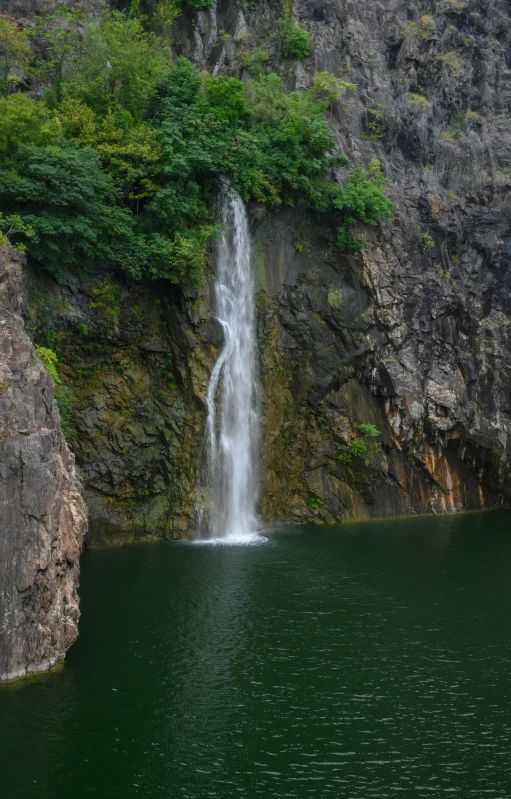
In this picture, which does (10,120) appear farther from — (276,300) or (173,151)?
(276,300)

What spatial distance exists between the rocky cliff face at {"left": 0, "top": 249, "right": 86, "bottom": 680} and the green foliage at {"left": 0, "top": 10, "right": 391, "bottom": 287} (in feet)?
22.8

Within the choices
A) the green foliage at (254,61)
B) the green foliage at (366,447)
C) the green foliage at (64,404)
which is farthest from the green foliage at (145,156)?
the green foliage at (366,447)

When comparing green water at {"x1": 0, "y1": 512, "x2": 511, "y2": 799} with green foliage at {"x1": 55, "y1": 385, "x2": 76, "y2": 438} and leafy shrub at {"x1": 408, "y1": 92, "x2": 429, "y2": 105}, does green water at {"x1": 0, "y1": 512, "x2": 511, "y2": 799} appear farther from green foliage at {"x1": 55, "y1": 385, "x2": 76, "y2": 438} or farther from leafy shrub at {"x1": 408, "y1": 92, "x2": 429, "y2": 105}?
leafy shrub at {"x1": 408, "y1": 92, "x2": 429, "y2": 105}

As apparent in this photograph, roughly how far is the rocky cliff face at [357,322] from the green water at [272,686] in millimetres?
4519

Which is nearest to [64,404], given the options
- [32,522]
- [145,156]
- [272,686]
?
[32,522]

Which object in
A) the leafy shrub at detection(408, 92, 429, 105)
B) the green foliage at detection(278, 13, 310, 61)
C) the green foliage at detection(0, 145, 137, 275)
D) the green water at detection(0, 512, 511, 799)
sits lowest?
the green water at detection(0, 512, 511, 799)

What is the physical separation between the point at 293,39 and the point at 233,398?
1510cm

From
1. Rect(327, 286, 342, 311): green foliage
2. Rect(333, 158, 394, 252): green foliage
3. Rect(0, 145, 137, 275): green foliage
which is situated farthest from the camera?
Rect(333, 158, 394, 252): green foliage

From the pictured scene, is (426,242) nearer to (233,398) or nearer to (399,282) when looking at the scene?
(399,282)

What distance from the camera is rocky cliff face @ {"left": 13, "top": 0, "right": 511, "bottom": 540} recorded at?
82.4 feet

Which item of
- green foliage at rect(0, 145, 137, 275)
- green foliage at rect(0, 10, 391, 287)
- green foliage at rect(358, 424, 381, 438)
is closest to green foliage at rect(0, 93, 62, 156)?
green foliage at rect(0, 10, 391, 287)

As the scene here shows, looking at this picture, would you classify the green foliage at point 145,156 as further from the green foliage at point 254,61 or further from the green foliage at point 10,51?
the green foliage at point 10,51

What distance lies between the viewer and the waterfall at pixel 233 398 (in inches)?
1024

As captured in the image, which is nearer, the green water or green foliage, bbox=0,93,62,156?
the green water
